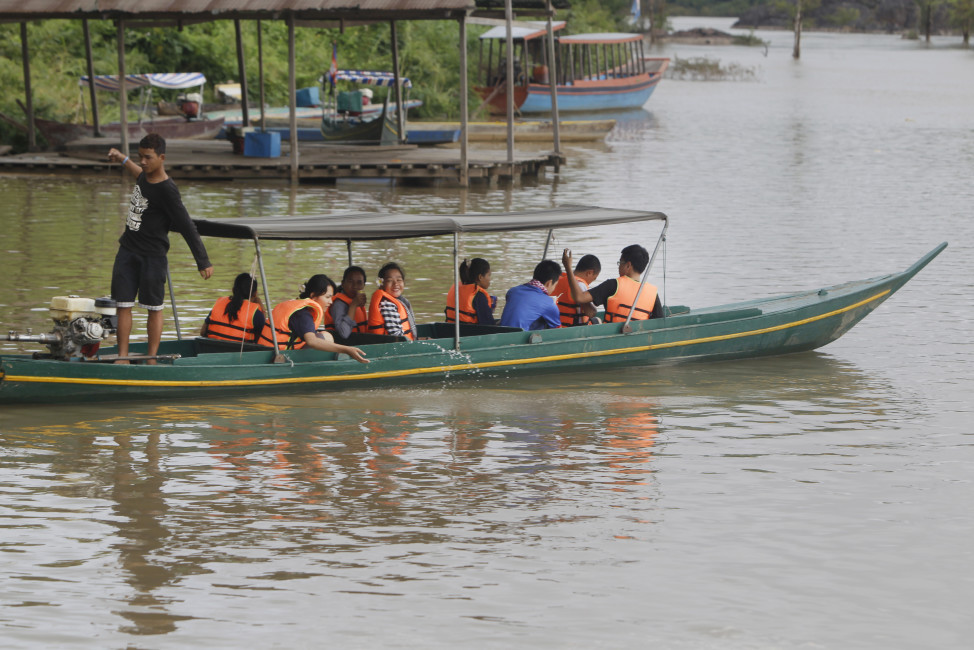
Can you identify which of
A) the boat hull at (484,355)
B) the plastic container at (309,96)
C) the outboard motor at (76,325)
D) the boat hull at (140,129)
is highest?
the plastic container at (309,96)

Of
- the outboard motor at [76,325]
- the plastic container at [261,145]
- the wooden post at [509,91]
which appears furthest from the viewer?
the plastic container at [261,145]

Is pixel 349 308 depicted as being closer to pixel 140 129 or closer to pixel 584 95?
pixel 140 129

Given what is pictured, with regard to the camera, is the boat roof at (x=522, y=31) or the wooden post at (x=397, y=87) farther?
the boat roof at (x=522, y=31)

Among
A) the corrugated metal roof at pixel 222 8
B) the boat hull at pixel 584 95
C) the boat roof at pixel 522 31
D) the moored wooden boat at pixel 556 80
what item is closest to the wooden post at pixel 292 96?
the corrugated metal roof at pixel 222 8

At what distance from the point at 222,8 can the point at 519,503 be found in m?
15.7

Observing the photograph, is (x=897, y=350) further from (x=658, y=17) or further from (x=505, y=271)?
(x=658, y=17)

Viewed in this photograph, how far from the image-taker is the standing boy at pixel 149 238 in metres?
8.77

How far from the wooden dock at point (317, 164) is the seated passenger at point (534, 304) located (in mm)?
12232

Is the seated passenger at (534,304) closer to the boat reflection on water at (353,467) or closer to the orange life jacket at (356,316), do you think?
the boat reflection on water at (353,467)

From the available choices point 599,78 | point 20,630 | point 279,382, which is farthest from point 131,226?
point 599,78

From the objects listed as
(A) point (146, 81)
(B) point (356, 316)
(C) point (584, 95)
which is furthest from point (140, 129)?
(C) point (584, 95)

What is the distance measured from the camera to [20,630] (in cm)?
551

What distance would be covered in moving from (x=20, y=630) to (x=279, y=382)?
392 cm

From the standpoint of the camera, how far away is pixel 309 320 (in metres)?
9.30
